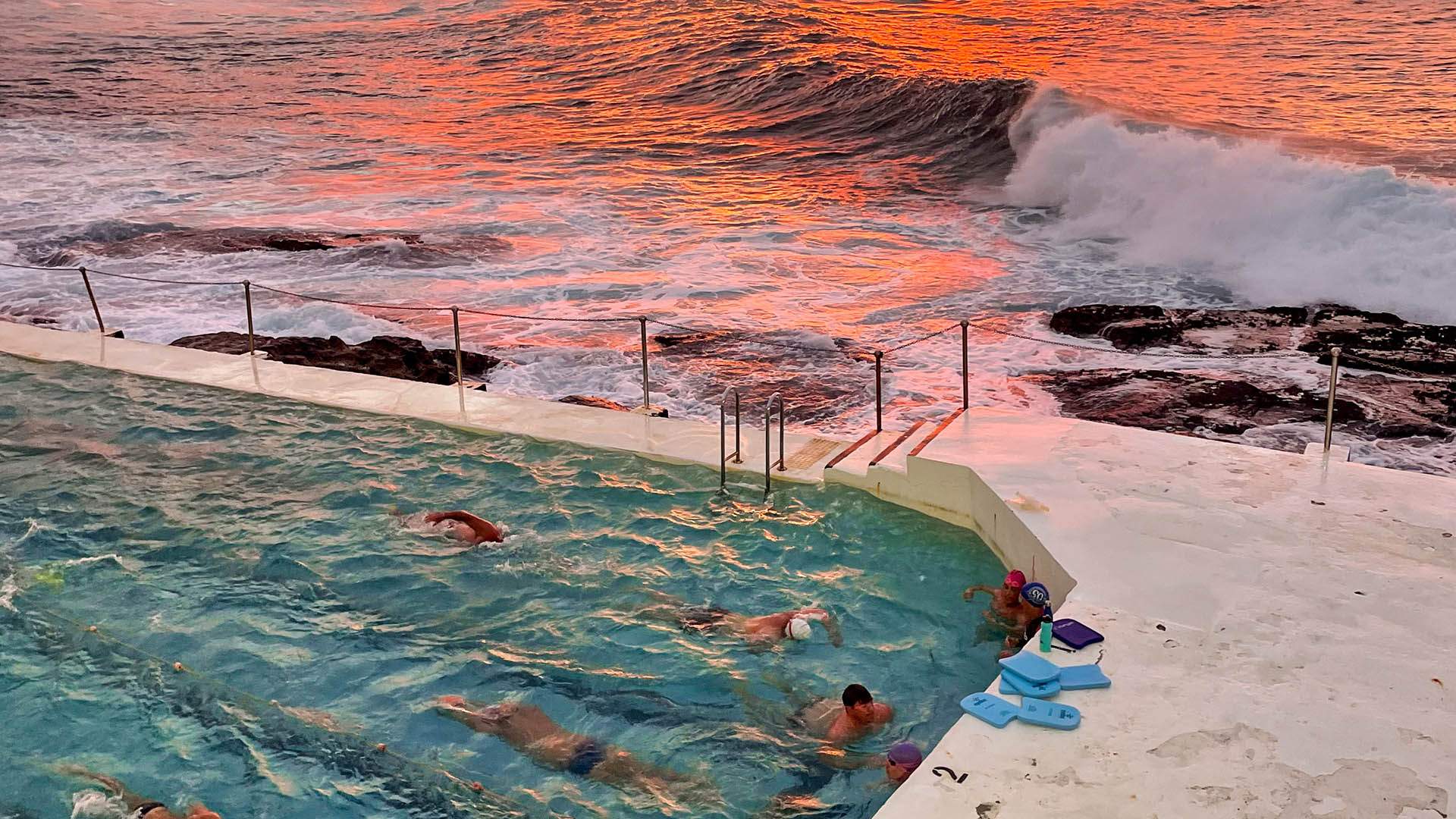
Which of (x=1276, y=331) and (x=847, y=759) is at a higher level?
(x=847, y=759)

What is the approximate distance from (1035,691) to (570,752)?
2065mm

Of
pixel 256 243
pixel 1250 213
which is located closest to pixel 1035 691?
pixel 1250 213

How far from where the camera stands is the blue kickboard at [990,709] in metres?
4.32

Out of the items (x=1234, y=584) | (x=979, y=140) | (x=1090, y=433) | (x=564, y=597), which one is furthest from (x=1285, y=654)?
(x=979, y=140)

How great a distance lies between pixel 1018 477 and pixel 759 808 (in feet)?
9.01

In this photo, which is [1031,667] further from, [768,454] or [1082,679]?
[768,454]

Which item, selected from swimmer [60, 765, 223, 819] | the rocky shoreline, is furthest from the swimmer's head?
the rocky shoreline

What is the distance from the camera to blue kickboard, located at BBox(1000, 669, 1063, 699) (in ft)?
14.7

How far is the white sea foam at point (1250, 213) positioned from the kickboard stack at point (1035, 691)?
40.1 ft

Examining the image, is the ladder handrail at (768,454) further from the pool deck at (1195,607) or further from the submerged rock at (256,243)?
the submerged rock at (256,243)

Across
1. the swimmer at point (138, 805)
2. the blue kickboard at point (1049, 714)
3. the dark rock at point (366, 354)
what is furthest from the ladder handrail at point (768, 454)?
the dark rock at point (366, 354)

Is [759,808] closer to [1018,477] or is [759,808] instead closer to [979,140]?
[1018,477]

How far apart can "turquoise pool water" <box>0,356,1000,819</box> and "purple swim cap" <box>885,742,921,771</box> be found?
17 cm

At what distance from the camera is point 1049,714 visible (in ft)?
14.2
